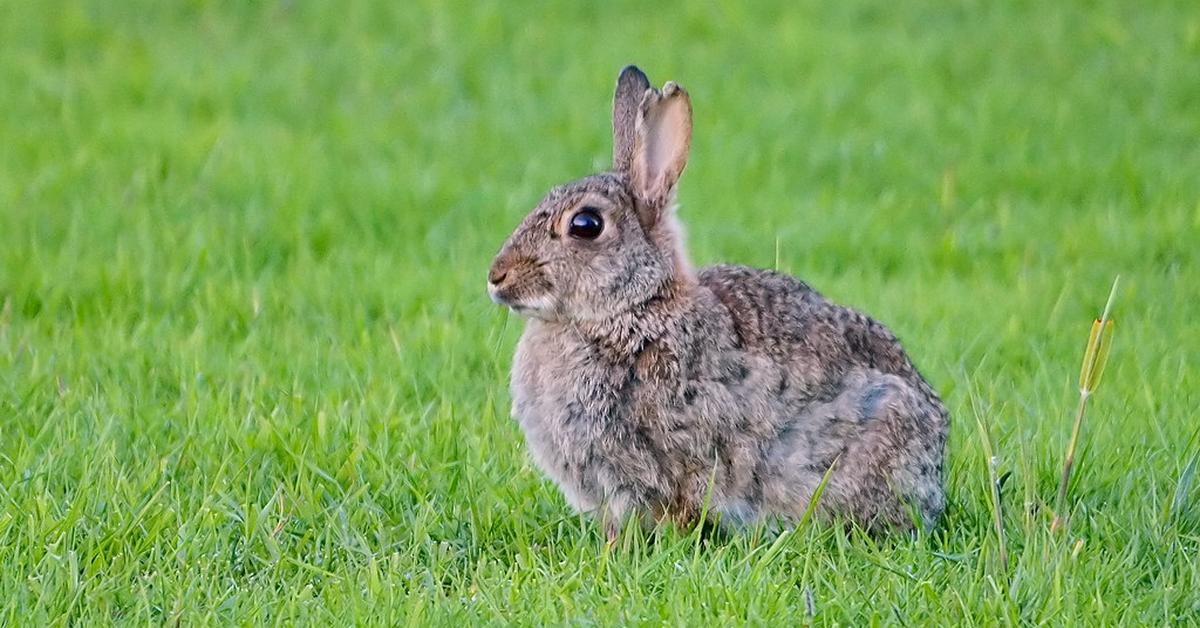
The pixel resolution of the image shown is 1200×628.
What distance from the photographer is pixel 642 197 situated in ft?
15.9

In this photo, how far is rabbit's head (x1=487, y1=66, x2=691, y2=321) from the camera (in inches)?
184

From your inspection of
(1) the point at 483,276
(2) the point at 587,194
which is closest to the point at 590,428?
(2) the point at 587,194

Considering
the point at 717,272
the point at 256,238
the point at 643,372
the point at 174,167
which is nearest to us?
the point at 643,372

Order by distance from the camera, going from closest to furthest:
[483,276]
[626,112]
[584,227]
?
[584,227]
[626,112]
[483,276]

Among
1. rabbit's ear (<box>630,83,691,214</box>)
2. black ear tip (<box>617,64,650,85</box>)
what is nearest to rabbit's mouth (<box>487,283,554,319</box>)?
rabbit's ear (<box>630,83,691,214</box>)

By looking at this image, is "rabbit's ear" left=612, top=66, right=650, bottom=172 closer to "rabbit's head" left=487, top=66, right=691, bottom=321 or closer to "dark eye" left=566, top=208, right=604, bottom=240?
"rabbit's head" left=487, top=66, right=691, bottom=321

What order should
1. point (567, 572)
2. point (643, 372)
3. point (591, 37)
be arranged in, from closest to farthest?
point (567, 572)
point (643, 372)
point (591, 37)

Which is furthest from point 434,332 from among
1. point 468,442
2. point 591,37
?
point 591,37

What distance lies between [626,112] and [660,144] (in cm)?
28

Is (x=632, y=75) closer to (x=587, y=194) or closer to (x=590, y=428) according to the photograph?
(x=587, y=194)

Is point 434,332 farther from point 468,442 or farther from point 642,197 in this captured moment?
point 642,197

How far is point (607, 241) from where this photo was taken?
4.72 m

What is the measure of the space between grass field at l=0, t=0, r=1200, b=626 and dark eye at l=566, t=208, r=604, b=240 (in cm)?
75

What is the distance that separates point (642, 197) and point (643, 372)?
518 mm
